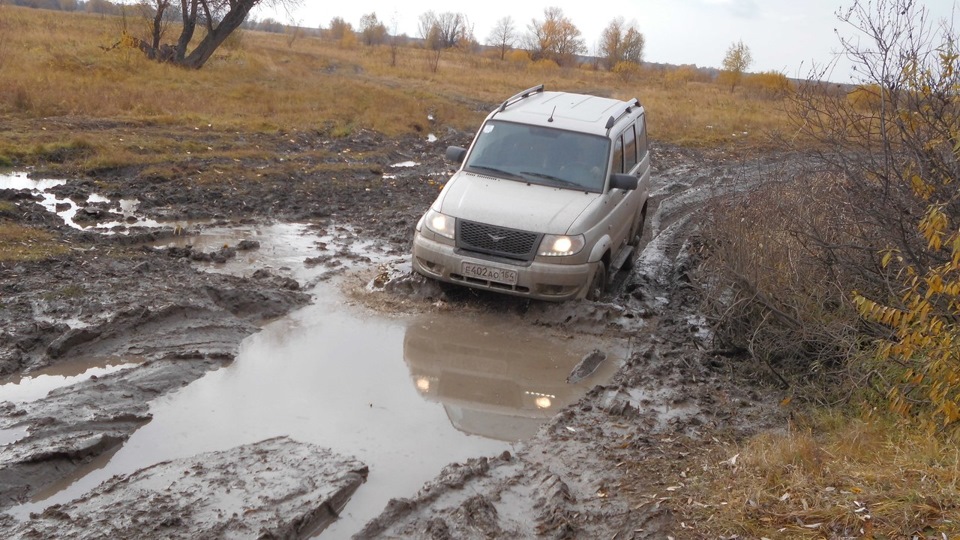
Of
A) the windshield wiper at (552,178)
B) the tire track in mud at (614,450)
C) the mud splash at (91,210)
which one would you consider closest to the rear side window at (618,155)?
the windshield wiper at (552,178)

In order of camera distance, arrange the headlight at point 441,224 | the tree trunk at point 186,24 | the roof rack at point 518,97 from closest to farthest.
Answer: the headlight at point 441,224 → the roof rack at point 518,97 → the tree trunk at point 186,24

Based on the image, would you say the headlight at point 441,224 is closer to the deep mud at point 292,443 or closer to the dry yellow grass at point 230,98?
the deep mud at point 292,443

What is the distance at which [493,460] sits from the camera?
17.3ft

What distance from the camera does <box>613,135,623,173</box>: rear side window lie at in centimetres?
919

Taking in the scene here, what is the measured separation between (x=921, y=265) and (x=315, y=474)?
14.3 ft

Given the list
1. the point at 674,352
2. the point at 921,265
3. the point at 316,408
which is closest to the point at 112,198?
the point at 316,408

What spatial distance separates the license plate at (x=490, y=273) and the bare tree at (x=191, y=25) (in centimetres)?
2611

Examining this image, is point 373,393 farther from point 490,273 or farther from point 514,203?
point 514,203

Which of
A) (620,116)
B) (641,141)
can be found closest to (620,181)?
(620,116)

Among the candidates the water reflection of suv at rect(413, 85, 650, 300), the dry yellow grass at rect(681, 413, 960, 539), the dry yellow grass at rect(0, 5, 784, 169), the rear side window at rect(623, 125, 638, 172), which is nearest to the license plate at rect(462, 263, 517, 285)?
the water reflection of suv at rect(413, 85, 650, 300)

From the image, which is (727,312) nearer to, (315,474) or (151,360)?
(315,474)

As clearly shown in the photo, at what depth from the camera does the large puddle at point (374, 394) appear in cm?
515

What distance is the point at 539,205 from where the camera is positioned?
26.9 ft

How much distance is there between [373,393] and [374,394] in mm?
19
